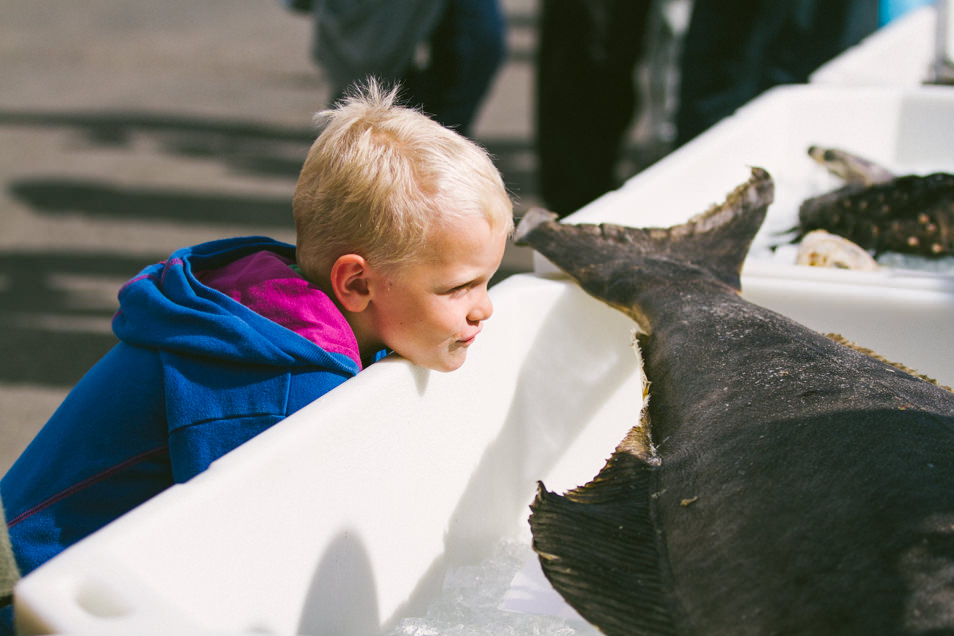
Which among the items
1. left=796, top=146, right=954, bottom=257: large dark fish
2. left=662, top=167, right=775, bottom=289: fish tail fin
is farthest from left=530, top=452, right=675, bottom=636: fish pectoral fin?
left=796, top=146, right=954, bottom=257: large dark fish

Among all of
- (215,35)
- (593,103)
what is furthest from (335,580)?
(215,35)

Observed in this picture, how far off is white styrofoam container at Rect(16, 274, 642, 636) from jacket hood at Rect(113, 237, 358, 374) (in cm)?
14

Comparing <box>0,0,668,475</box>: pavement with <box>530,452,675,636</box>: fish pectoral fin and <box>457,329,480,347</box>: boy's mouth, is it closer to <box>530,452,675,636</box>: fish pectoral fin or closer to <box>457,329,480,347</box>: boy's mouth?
<box>457,329,480,347</box>: boy's mouth

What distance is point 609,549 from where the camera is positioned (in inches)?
52.0

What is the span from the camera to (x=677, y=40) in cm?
679

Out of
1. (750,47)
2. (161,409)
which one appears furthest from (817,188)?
(161,409)

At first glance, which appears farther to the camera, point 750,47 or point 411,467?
point 750,47

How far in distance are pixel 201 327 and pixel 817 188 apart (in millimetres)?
2370

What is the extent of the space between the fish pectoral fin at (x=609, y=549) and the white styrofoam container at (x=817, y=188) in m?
0.86

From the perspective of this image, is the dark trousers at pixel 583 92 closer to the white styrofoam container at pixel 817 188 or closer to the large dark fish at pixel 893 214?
the white styrofoam container at pixel 817 188

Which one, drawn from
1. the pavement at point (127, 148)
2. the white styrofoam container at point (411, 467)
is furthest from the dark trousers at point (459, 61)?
the white styrofoam container at point (411, 467)

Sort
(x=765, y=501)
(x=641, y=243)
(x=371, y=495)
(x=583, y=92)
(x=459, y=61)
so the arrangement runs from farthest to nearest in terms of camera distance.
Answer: (x=583, y=92)
(x=459, y=61)
(x=641, y=243)
(x=371, y=495)
(x=765, y=501)

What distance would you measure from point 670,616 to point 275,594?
53 cm

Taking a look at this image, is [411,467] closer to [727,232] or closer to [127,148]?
[727,232]
